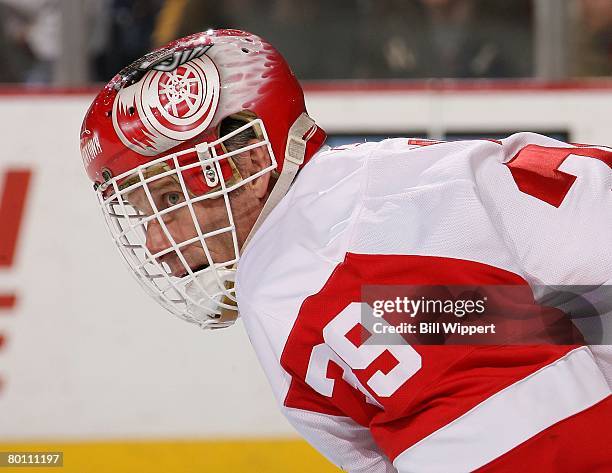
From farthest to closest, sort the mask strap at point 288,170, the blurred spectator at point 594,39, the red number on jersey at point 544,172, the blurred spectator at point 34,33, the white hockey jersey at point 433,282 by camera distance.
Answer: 1. the blurred spectator at point 34,33
2. the blurred spectator at point 594,39
3. the mask strap at point 288,170
4. the red number on jersey at point 544,172
5. the white hockey jersey at point 433,282

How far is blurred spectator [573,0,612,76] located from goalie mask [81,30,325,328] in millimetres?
1657

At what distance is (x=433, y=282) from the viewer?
1071 millimetres

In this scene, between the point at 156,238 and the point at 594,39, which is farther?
the point at 594,39

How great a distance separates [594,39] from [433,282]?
76.4 inches

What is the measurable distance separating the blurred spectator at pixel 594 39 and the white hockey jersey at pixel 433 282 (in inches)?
64.3

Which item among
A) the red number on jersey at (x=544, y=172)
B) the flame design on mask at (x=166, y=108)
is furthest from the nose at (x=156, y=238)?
the red number on jersey at (x=544, y=172)

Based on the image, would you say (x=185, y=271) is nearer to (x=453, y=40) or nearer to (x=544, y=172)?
(x=544, y=172)

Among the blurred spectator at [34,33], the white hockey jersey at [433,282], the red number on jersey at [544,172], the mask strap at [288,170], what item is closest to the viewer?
the white hockey jersey at [433,282]

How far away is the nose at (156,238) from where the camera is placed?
131cm

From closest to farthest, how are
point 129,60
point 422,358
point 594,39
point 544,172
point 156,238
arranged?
point 422,358
point 544,172
point 156,238
point 594,39
point 129,60

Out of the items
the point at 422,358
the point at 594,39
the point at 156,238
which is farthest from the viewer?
the point at 594,39

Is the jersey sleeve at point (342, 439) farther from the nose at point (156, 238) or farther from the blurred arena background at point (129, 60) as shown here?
the blurred arena background at point (129, 60)

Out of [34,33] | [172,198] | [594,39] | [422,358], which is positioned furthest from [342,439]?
[34,33]

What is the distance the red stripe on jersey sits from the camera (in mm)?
1035
